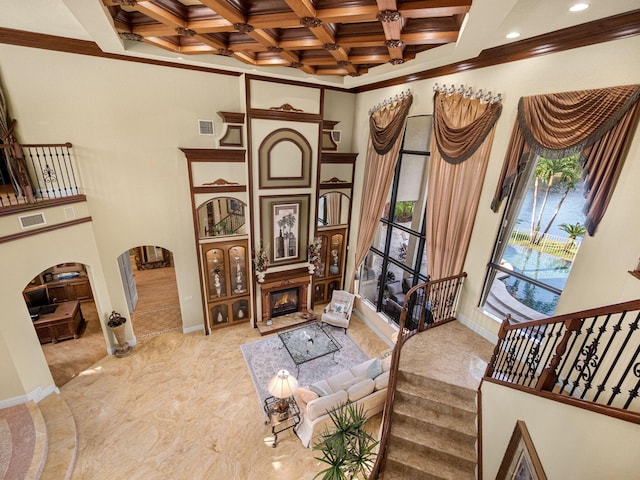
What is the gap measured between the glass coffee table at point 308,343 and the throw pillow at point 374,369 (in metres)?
1.18

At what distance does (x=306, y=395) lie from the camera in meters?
4.84

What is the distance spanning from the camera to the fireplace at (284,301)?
737 centimetres

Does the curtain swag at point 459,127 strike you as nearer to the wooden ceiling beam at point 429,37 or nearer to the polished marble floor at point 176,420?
the wooden ceiling beam at point 429,37

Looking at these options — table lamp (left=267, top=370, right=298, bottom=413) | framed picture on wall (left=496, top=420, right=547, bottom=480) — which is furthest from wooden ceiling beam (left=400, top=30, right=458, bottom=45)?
table lamp (left=267, top=370, right=298, bottom=413)

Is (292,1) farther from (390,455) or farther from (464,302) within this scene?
(390,455)

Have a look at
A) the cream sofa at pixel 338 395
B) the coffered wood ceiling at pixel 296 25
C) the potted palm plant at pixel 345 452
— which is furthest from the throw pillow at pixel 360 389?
the coffered wood ceiling at pixel 296 25

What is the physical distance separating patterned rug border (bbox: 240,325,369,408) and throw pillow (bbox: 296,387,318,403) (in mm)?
836

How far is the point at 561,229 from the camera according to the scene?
367 centimetres

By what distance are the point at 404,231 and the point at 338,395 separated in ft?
11.4

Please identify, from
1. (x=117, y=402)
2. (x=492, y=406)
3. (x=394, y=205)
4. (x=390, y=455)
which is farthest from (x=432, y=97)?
(x=117, y=402)

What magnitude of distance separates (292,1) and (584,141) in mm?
3296

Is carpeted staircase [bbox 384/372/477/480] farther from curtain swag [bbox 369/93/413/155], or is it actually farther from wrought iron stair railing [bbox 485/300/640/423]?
curtain swag [bbox 369/93/413/155]

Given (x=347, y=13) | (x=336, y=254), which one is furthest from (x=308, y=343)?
(x=347, y=13)

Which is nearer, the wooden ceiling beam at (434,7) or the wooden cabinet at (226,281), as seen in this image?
the wooden ceiling beam at (434,7)
